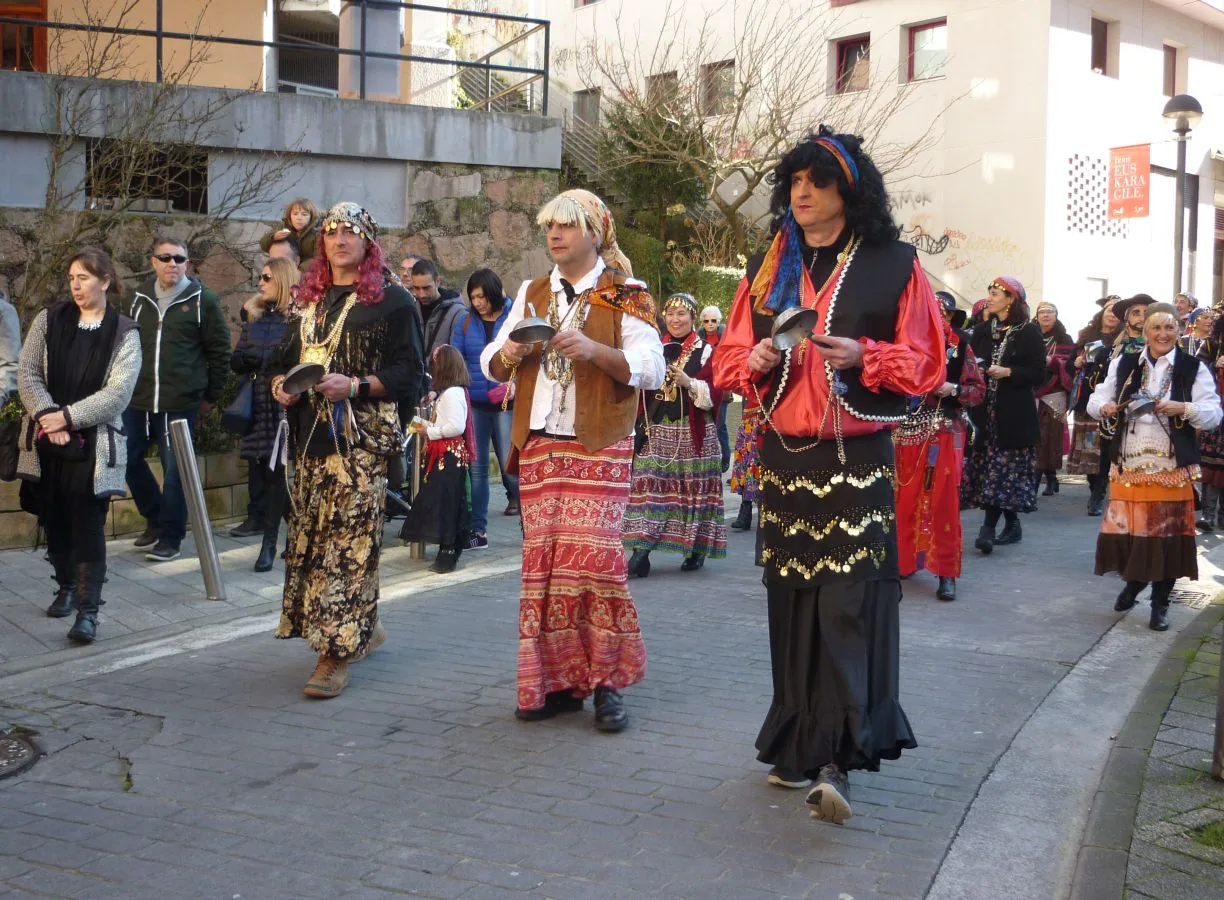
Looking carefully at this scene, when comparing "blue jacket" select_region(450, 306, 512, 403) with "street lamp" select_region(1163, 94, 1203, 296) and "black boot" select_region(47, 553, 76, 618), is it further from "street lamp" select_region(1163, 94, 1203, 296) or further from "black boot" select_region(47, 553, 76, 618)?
"street lamp" select_region(1163, 94, 1203, 296)

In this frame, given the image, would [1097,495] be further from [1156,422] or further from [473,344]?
[473,344]

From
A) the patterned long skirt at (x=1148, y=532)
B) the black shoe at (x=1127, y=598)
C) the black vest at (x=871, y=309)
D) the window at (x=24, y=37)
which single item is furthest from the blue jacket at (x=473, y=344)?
the window at (x=24, y=37)

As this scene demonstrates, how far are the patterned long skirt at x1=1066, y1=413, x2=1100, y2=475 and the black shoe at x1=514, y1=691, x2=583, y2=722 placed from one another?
28.3ft

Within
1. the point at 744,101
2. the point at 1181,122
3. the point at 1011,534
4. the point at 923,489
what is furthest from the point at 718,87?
the point at 923,489

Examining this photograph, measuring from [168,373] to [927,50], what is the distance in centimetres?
2099

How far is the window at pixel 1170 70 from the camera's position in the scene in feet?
91.9

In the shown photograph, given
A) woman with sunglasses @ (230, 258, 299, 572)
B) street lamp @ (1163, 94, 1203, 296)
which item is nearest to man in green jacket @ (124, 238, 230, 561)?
woman with sunglasses @ (230, 258, 299, 572)

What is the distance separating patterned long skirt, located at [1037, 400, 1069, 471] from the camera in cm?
1431

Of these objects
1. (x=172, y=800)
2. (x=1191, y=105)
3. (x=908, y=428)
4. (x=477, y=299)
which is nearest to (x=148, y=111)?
(x=477, y=299)

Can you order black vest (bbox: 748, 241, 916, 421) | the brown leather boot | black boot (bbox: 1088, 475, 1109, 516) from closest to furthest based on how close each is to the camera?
black vest (bbox: 748, 241, 916, 421)
the brown leather boot
black boot (bbox: 1088, 475, 1109, 516)

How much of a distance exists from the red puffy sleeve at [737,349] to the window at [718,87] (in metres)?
21.5

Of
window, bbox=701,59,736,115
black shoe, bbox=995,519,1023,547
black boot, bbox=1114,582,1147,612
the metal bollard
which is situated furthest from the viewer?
window, bbox=701,59,736,115

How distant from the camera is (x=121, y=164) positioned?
1165 cm

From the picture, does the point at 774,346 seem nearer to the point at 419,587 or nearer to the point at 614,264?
the point at 614,264
